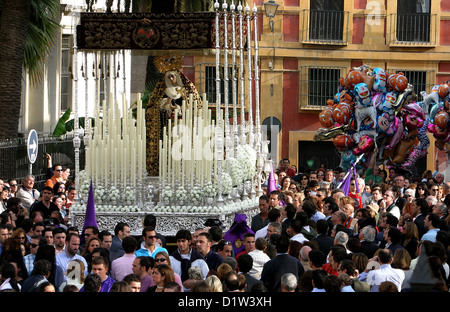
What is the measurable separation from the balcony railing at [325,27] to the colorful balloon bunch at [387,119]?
6.74 meters

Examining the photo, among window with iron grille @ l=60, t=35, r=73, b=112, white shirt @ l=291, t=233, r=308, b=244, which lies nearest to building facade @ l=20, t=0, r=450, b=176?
window with iron grille @ l=60, t=35, r=73, b=112

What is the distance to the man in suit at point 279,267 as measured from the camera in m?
9.99

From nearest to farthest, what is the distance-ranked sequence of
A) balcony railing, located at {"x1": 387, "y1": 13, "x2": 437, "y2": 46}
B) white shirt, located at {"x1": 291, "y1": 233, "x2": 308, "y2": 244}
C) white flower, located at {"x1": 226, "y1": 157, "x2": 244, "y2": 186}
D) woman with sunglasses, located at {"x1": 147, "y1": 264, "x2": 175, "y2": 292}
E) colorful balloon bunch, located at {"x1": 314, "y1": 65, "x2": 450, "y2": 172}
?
woman with sunglasses, located at {"x1": 147, "y1": 264, "x2": 175, "y2": 292} → white shirt, located at {"x1": 291, "y1": 233, "x2": 308, "y2": 244} → white flower, located at {"x1": 226, "y1": 157, "x2": 244, "y2": 186} → colorful balloon bunch, located at {"x1": 314, "y1": 65, "x2": 450, "y2": 172} → balcony railing, located at {"x1": 387, "y1": 13, "x2": 437, "y2": 46}

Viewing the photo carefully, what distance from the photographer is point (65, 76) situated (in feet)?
89.7

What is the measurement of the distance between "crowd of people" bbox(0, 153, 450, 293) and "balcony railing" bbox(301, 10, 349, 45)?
16.4 metres

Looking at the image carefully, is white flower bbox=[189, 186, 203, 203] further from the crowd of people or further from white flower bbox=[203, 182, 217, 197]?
the crowd of people

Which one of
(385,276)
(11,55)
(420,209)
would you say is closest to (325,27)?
(11,55)

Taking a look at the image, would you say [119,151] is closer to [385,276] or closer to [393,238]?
[393,238]

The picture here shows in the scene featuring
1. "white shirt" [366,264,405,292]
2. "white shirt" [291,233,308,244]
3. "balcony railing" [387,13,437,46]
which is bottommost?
"white shirt" [366,264,405,292]

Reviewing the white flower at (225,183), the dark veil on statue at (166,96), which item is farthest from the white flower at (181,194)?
the dark veil on statue at (166,96)

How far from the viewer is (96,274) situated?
895 centimetres

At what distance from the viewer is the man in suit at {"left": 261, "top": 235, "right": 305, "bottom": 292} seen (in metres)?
9.99

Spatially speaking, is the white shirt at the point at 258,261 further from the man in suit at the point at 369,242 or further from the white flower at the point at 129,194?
the white flower at the point at 129,194
